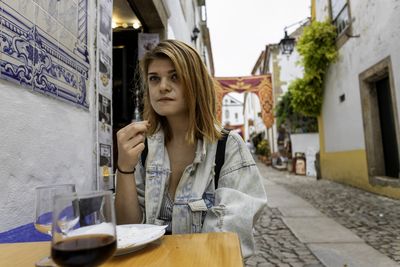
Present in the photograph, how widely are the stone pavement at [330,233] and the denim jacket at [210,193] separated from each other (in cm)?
140

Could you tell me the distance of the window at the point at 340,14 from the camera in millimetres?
7797

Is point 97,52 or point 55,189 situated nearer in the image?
point 55,189

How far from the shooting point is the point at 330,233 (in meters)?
3.74

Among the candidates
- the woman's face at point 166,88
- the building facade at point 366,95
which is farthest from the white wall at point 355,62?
the woman's face at point 166,88

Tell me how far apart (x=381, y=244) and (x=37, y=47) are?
342cm

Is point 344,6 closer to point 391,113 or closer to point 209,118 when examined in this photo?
point 391,113

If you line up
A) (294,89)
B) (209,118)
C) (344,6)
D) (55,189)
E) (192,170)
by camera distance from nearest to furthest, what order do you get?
(55,189) → (192,170) → (209,118) → (344,6) → (294,89)

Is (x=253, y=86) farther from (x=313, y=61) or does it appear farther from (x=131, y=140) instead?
(x=131, y=140)

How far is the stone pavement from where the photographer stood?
2.89m

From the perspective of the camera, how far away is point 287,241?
3.53 meters

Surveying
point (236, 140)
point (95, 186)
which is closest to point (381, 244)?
point (236, 140)

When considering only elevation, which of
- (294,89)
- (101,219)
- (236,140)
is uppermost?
(294,89)

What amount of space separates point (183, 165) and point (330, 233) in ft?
9.10

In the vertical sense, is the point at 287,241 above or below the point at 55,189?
below
